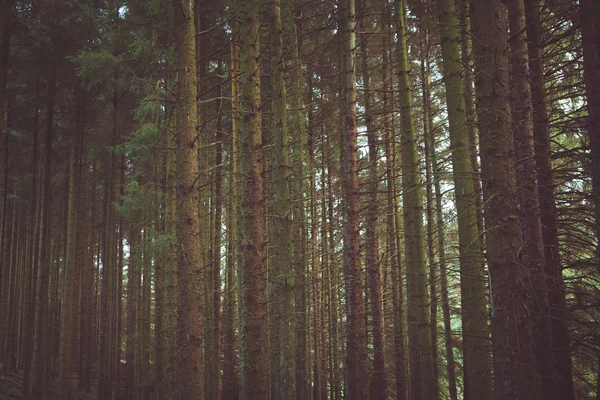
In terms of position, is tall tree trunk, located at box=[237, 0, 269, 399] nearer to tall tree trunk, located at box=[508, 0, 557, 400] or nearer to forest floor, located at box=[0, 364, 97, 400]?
tall tree trunk, located at box=[508, 0, 557, 400]

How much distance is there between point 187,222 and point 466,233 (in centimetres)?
443

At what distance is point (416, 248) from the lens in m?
8.80

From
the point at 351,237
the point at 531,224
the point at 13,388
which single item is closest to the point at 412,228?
the point at 351,237

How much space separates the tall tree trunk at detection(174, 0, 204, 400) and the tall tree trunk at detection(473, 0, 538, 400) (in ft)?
13.1

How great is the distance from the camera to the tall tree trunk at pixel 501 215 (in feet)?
15.0

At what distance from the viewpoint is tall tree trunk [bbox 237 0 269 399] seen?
6.83 m

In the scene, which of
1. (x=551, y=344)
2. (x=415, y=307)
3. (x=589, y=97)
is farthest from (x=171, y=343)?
(x=589, y=97)

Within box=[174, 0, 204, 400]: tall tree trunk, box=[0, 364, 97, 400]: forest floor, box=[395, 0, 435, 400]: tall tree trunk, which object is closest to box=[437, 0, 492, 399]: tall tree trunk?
box=[395, 0, 435, 400]: tall tree trunk

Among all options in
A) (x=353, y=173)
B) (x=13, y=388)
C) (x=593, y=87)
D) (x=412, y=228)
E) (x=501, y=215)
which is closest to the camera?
(x=501, y=215)

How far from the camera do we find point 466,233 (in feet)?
22.4

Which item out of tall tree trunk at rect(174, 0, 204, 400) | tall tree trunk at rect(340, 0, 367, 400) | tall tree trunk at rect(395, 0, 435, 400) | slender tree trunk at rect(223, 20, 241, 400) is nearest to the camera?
tall tree trunk at rect(174, 0, 204, 400)

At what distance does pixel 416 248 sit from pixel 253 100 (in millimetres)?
4492

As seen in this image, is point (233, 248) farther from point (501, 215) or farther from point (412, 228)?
point (501, 215)

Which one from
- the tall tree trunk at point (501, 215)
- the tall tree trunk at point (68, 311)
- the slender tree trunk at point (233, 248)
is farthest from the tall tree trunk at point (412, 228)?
the tall tree trunk at point (68, 311)
